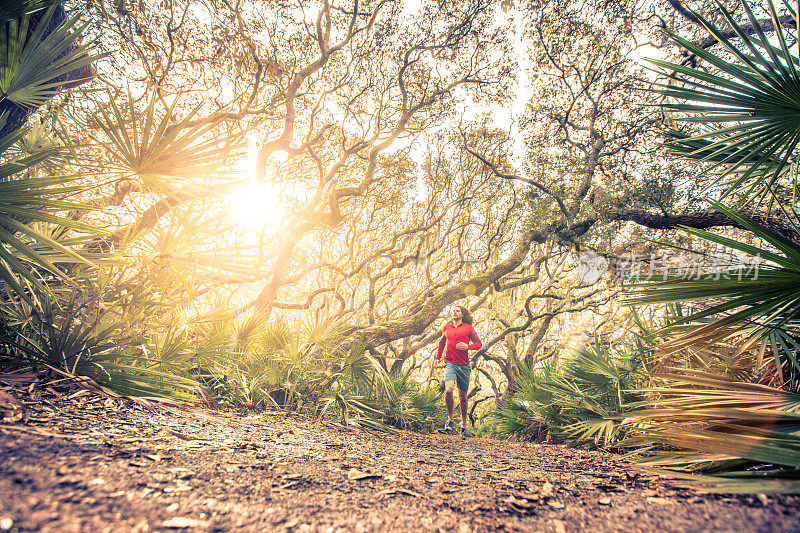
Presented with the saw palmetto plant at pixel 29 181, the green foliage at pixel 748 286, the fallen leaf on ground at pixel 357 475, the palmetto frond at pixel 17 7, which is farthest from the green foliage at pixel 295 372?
the green foliage at pixel 748 286

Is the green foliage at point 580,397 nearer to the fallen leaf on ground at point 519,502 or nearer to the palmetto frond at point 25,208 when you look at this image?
the fallen leaf on ground at point 519,502

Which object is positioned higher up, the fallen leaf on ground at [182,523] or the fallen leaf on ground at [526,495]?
the fallen leaf on ground at [182,523]

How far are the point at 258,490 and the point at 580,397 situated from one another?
3.74 metres

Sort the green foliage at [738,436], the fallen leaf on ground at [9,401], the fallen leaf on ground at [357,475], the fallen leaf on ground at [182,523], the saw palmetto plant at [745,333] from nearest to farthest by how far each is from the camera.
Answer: the fallen leaf on ground at [182,523] < the green foliage at [738,436] < the saw palmetto plant at [745,333] < the fallen leaf on ground at [9,401] < the fallen leaf on ground at [357,475]

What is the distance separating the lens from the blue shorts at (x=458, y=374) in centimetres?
526

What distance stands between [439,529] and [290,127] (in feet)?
24.8

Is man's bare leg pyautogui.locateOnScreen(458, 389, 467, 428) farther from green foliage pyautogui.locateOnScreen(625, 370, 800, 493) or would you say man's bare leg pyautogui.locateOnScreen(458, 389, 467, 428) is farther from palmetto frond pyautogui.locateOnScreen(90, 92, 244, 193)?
palmetto frond pyautogui.locateOnScreen(90, 92, 244, 193)

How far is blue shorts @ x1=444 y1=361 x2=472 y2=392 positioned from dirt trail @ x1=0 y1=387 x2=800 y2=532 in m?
2.93

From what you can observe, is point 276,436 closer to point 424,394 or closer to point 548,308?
point 424,394

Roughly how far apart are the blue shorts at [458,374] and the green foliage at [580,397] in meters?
0.79

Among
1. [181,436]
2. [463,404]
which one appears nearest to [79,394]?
[181,436]

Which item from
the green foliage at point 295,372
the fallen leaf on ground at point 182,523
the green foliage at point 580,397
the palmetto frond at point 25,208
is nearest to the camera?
the fallen leaf on ground at point 182,523

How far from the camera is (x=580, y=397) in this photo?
4.00 metres

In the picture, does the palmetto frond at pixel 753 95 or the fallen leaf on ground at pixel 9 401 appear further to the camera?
the palmetto frond at pixel 753 95
